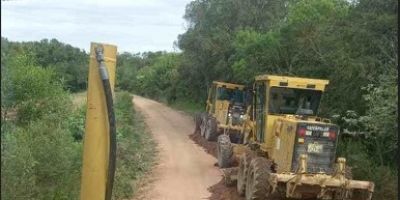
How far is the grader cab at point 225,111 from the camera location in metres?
23.0

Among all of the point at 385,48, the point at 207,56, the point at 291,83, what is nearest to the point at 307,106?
the point at 291,83

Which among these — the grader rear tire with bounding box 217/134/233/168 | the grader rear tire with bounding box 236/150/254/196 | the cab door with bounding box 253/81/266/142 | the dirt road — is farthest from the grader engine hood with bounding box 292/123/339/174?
the grader rear tire with bounding box 217/134/233/168

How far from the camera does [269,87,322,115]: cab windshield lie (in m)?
13.3

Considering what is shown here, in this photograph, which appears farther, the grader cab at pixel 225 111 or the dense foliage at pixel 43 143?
the grader cab at pixel 225 111

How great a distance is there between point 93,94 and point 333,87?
15639mm

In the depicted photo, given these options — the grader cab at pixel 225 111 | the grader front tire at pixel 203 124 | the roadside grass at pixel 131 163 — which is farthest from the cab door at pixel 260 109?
the grader front tire at pixel 203 124

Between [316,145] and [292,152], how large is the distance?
492 mm

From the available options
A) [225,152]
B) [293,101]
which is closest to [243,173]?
[293,101]

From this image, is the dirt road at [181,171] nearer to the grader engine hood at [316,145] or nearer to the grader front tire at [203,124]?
the grader front tire at [203,124]

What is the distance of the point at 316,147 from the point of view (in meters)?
11.9

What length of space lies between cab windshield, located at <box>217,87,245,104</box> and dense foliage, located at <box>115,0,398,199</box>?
3.32ft

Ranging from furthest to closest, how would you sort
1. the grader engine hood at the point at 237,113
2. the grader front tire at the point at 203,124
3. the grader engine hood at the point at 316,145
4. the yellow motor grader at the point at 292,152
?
the grader front tire at the point at 203,124, the grader engine hood at the point at 237,113, the grader engine hood at the point at 316,145, the yellow motor grader at the point at 292,152

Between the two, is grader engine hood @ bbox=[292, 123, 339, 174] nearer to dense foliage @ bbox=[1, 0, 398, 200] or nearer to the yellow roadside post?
dense foliage @ bbox=[1, 0, 398, 200]

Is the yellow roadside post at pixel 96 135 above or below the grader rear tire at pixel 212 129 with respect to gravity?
above
